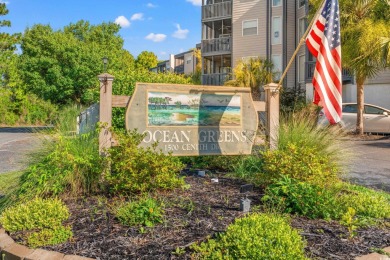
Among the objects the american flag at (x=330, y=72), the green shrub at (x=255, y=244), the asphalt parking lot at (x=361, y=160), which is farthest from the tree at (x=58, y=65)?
the green shrub at (x=255, y=244)

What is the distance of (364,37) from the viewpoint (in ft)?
53.2

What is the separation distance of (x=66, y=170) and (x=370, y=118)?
1677 centimetres

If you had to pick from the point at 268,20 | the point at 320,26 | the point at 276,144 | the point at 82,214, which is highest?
the point at 268,20

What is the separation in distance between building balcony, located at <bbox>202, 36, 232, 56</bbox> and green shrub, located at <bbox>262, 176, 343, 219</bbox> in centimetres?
2632

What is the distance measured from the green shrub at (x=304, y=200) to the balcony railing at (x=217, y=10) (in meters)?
27.3

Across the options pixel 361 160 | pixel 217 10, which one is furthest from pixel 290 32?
pixel 361 160

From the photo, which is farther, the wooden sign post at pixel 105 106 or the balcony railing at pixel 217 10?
the balcony railing at pixel 217 10

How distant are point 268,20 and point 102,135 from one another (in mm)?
25438

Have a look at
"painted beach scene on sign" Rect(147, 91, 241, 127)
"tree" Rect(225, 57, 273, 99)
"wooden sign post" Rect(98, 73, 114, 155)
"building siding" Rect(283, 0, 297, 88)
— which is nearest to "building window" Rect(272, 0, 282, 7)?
"building siding" Rect(283, 0, 297, 88)

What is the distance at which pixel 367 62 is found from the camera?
55.4 ft

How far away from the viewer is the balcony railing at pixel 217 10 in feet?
98.2

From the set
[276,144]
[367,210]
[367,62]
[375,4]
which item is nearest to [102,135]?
[276,144]

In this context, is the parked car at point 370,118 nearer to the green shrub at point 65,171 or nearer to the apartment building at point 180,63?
the green shrub at point 65,171

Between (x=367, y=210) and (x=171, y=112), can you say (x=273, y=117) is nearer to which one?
(x=171, y=112)
